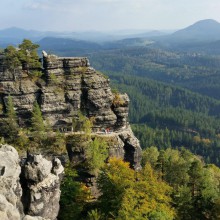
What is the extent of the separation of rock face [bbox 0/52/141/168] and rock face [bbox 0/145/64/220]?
19380mm

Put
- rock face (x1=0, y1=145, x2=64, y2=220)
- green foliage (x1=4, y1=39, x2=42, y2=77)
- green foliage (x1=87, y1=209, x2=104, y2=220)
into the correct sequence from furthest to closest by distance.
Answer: green foliage (x1=4, y1=39, x2=42, y2=77) < green foliage (x1=87, y1=209, x2=104, y2=220) < rock face (x1=0, y1=145, x2=64, y2=220)

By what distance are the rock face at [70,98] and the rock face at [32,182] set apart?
19380 millimetres

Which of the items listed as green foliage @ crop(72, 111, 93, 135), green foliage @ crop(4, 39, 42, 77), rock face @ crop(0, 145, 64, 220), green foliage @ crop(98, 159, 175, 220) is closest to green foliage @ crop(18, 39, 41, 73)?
green foliage @ crop(4, 39, 42, 77)

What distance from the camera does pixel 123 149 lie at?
3098 inches

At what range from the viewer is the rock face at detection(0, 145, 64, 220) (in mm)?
48281

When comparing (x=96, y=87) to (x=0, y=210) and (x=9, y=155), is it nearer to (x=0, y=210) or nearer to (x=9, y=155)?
(x=9, y=155)

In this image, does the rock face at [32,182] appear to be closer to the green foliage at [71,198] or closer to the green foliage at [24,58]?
the green foliage at [71,198]

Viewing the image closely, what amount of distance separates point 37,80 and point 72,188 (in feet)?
91.0

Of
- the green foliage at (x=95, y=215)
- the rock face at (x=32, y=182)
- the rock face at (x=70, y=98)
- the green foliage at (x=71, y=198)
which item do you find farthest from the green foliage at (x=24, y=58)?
the green foliage at (x=95, y=215)

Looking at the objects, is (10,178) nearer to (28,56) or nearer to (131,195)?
(131,195)

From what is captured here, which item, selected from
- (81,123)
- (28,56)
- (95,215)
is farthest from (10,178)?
(28,56)

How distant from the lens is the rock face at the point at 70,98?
7544 centimetres

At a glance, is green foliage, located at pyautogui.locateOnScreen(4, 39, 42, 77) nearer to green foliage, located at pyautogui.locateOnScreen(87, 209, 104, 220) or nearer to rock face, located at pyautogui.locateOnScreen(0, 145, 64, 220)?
rock face, located at pyautogui.locateOnScreen(0, 145, 64, 220)

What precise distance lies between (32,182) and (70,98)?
28415mm
